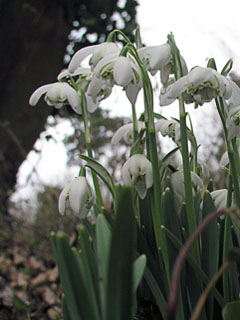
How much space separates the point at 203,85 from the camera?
0.78 m

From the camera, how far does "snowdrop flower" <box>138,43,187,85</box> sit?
83 centimetres

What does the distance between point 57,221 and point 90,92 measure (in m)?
2.40

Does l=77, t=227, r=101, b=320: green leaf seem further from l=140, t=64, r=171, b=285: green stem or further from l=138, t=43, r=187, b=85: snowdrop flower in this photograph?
l=138, t=43, r=187, b=85: snowdrop flower

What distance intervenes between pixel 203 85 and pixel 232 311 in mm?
419

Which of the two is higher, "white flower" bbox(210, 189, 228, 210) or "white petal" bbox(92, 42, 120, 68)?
"white petal" bbox(92, 42, 120, 68)

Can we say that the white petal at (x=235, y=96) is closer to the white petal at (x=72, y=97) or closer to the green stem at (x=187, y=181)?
the green stem at (x=187, y=181)

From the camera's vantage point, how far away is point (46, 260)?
104 inches

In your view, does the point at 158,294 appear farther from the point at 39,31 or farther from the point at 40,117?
the point at 39,31

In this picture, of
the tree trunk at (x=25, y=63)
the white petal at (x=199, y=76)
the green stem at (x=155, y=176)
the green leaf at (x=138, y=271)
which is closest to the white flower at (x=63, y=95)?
the green stem at (x=155, y=176)

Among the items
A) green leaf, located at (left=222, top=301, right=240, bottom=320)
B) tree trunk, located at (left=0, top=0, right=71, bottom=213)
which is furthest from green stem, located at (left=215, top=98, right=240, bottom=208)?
tree trunk, located at (left=0, top=0, right=71, bottom=213)

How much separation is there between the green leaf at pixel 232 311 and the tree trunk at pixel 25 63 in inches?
135

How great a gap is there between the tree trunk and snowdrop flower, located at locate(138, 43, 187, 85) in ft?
10.4

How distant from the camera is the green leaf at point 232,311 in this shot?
0.67 metres

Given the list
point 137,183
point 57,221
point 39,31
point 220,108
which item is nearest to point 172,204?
point 137,183
